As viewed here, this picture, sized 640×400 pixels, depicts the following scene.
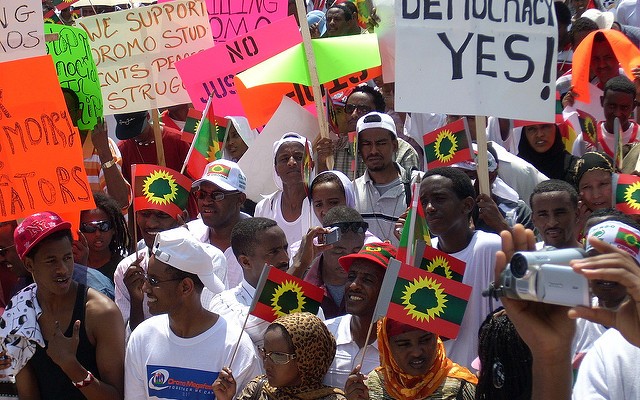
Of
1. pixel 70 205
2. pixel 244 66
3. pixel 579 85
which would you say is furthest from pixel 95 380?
pixel 579 85

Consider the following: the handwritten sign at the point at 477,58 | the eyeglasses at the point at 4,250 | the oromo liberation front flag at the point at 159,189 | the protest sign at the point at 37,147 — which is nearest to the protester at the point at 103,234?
the oromo liberation front flag at the point at 159,189

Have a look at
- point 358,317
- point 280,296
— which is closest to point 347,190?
point 280,296

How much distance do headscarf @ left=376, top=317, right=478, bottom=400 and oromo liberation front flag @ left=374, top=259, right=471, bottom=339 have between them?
0.27 feet

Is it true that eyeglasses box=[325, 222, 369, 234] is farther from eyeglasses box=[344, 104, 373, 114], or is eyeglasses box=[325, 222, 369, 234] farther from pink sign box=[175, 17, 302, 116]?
pink sign box=[175, 17, 302, 116]

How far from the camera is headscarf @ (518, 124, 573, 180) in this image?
24.4ft

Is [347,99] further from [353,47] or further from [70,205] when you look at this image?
[70,205]

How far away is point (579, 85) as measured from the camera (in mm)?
8688

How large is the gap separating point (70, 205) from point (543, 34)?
2.69 meters

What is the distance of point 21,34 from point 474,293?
3079mm

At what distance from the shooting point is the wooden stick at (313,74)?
289 inches

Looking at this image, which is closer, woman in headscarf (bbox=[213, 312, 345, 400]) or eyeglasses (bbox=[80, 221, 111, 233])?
woman in headscarf (bbox=[213, 312, 345, 400])

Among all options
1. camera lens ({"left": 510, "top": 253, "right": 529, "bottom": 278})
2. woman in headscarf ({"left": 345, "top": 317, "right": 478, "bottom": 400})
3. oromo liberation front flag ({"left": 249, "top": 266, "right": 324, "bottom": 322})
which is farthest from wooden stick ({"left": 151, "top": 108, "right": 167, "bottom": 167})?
camera lens ({"left": 510, "top": 253, "right": 529, "bottom": 278})

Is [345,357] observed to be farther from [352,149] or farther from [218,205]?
[352,149]

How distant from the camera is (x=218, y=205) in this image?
6.73 m
